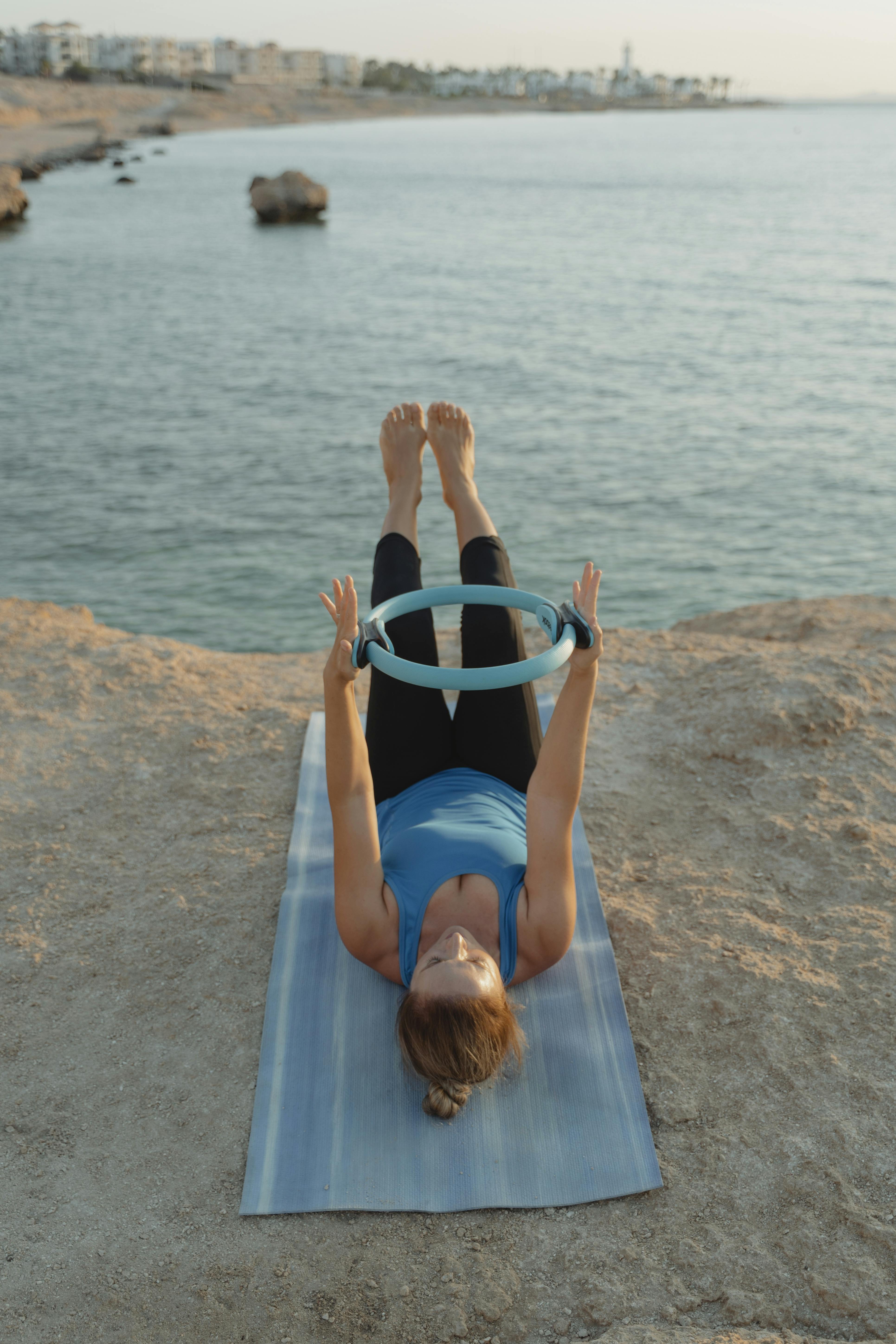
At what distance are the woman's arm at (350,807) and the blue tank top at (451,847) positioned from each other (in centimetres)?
8

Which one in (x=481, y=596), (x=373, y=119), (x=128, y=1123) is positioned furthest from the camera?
(x=373, y=119)

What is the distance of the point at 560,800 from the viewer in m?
2.83

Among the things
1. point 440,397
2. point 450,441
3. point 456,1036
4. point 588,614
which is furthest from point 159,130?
point 456,1036

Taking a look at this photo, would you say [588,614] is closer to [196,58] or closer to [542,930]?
[542,930]

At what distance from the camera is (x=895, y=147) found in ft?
303

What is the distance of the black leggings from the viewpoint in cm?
348

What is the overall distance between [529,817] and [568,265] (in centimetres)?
2859

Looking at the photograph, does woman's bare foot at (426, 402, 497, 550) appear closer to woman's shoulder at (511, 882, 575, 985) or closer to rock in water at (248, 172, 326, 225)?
woman's shoulder at (511, 882, 575, 985)

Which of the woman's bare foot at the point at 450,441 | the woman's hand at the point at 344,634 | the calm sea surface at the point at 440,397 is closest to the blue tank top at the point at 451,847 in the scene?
the woman's hand at the point at 344,634

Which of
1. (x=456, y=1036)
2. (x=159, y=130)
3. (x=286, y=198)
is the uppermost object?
→ (x=456, y=1036)

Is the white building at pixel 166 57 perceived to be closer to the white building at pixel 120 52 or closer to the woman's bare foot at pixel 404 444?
the white building at pixel 120 52

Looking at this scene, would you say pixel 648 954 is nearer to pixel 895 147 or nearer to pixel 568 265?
pixel 568 265

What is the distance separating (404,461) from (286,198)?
38592 millimetres

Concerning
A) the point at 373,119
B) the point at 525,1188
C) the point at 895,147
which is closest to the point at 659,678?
the point at 525,1188
